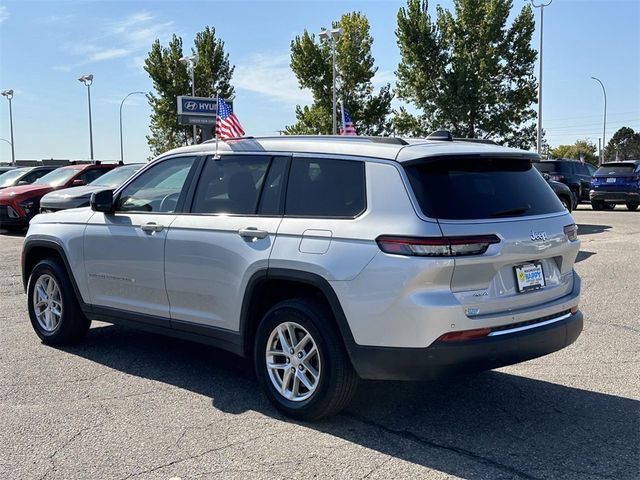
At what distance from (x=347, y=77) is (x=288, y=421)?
3212 centimetres

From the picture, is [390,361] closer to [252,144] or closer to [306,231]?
[306,231]

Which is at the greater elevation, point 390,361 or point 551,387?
point 390,361

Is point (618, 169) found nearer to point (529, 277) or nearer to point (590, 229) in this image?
point (590, 229)

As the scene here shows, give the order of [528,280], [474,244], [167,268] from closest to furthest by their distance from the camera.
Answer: [474,244] < [528,280] < [167,268]

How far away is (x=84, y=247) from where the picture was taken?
563cm

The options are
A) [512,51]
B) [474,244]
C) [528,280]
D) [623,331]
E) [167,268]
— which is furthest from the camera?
[512,51]

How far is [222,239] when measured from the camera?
4.53 m

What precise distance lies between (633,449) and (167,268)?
328 cm

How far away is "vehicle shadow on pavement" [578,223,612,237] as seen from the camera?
585 inches

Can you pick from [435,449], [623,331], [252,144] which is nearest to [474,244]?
[435,449]

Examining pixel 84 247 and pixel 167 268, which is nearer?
pixel 167 268

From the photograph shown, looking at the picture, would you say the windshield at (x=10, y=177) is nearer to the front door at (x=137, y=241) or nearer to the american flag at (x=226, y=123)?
the american flag at (x=226, y=123)

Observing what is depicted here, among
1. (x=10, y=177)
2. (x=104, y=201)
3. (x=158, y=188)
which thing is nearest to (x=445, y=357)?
(x=158, y=188)

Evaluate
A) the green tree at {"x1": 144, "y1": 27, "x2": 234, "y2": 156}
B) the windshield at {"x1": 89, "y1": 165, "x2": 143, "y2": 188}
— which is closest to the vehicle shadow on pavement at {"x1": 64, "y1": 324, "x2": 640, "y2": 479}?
the windshield at {"x1": 89, "y1": 165, "x2": 143, "y2": 188}
